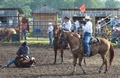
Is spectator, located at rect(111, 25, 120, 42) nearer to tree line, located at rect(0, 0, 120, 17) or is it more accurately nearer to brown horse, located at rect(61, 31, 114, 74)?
brown horse, located at rect(61, 31, 114, 74)

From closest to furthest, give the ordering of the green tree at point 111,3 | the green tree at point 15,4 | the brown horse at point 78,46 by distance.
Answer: the brown horse at point 78,46
the green tree at point 15,4
the green tree at point 111,3

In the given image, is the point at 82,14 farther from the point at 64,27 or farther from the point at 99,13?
the point at 64,27

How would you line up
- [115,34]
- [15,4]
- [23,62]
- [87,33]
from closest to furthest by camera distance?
[87,33] < [23,62] < [115,34] < [15,4]

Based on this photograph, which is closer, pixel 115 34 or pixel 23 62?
pixel 23 62

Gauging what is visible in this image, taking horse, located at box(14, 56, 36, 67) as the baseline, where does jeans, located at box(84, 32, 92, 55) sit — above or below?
above

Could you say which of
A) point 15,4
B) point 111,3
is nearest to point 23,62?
point 15,4

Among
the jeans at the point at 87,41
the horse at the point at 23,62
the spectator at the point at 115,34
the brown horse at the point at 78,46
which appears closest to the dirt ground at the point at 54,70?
the horse at the point at 23,62

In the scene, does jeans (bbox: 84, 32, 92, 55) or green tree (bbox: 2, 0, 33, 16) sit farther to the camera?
green tree (bbox: 2, 0, 33, 16)

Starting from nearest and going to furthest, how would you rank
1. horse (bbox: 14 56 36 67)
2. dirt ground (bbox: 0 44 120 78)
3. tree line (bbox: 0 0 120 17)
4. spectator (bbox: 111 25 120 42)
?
dirt ground (bbox: 0 44 120 78), horse (bbox: 14 56 36 67), spectator (bbox: 111 25 120 42), tree line (bbox: 0 0 120 17)

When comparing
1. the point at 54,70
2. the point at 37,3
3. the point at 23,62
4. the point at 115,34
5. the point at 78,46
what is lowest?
the point at 54,70

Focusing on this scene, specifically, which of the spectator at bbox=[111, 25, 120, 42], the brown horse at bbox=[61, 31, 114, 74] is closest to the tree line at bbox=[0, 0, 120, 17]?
the spectator at bbox=[111, 25, 120, 42]

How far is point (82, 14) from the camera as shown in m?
33.5

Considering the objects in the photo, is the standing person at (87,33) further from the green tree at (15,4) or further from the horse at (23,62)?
the green tree at (15,4)

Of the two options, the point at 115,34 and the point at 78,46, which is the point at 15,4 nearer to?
the point at 115,34
